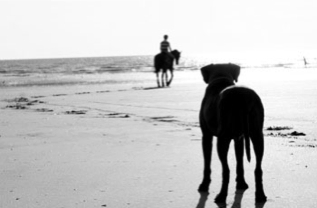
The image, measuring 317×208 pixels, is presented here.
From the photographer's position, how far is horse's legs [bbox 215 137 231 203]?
15.3 feet

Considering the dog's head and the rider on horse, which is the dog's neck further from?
the rider on horse

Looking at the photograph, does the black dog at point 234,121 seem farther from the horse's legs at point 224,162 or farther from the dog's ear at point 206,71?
the dog's ear at point 206,71

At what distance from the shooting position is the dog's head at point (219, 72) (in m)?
5.34

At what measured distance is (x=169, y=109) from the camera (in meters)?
13.4

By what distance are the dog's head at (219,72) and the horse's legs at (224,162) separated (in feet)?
2.82

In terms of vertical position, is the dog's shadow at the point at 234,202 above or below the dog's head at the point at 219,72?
below

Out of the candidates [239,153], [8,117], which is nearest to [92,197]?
[239,153]

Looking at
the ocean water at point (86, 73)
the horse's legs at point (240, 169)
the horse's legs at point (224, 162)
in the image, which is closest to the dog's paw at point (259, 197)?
the horse's legs at point (224, 162)

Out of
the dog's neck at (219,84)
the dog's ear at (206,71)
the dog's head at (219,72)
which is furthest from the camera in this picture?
the dog's ear at (206,71)

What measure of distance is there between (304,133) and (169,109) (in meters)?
5.23

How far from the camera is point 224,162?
4.68 metres

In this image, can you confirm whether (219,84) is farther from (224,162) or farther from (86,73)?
(86,73)

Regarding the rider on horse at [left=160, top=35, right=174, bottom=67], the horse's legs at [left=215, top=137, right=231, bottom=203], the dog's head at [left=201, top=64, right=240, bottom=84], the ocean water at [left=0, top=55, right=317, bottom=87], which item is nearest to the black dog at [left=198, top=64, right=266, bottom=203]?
the horse's legs at [left=215, top=137, right=231, bottom=203]

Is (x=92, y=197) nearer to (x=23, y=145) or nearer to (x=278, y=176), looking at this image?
(x=278, y=176)
